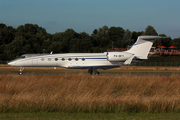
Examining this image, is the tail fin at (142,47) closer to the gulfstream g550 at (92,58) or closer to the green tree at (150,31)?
the gulfstream g550 at (92,58)

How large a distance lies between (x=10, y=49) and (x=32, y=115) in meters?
70.4

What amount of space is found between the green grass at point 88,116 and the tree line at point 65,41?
66.6m

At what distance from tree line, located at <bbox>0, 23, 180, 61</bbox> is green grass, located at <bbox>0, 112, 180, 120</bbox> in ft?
219

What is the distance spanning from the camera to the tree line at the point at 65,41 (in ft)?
268

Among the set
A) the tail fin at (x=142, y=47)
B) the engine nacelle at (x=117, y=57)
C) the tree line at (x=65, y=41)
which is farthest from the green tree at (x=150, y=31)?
the engine nacelle at (x=117, y=57)

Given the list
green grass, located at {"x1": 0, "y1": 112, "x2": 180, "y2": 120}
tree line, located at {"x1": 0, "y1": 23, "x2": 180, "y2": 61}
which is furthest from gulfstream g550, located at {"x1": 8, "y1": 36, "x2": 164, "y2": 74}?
tree line, located at {"x1": 0, "y1": 23, "x2": 180, "y2": 61}

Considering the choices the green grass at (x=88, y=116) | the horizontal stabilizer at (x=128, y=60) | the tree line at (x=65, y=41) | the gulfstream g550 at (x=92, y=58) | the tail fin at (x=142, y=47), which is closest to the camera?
the green grass at (x=88, y=116)

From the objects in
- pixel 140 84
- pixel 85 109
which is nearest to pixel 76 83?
pixel 140 84

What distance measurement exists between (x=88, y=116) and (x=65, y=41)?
338ft

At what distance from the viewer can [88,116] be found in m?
8.36

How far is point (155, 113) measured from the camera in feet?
29.6

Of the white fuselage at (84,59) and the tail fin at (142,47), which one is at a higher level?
the tail fin at (142,47)

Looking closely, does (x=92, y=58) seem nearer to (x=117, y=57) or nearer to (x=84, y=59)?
(x=84, y=59)

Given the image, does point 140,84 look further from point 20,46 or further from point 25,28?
point 25,28
